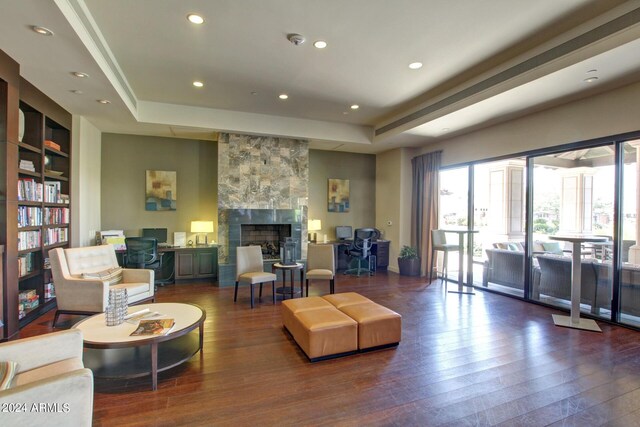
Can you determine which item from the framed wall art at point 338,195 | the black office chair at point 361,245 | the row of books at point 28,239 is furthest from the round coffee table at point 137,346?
the framed wall art at point 338,195

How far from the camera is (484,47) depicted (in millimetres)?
3518

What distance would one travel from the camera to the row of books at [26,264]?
3.77m

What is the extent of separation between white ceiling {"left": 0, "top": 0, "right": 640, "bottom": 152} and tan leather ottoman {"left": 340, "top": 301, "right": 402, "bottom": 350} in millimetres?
2992

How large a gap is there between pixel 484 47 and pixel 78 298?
18.3 feet

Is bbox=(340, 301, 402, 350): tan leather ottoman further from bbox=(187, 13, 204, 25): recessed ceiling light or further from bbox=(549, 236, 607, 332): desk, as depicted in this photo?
bbox=(187, 13, 204, 25): recessed ceiling light

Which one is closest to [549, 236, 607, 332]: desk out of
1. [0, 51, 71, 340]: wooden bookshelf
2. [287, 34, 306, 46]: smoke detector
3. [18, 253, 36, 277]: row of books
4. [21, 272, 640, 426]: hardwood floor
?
[21, 272, 640, 426]: hardwood floor

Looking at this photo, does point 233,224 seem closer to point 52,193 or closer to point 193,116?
point 193,116

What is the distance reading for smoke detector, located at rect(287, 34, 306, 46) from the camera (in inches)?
130

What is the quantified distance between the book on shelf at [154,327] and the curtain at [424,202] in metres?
5.47

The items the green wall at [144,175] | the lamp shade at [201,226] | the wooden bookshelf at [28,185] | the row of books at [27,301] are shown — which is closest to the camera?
the wooden bookshelf at [28,185]

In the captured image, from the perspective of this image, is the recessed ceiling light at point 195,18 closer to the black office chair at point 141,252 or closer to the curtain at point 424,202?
the black office chair at point 141,252

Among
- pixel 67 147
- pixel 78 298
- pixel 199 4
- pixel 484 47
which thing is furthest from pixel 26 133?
pixel 484 47

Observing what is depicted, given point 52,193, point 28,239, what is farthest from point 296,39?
point 28,239

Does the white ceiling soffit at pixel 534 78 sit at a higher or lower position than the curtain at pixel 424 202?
higher
